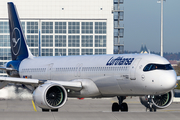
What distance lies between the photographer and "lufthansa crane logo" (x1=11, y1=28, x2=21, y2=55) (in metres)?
37.1

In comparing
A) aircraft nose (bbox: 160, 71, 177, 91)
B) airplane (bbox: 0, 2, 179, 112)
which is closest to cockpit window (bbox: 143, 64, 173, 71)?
airplane (bbox: 0, 2, 179, 112)

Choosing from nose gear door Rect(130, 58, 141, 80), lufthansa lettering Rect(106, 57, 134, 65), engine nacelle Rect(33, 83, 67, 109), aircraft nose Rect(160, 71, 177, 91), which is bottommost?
engine nacelle Rect(33, 83, 67, 109)

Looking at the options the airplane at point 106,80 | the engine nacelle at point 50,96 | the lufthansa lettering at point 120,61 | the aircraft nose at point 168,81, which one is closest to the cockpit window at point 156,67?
the airplane at point 106,80

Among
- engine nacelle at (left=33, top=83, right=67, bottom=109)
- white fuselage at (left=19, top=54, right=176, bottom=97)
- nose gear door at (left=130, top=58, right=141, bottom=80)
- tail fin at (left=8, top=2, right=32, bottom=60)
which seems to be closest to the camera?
white fuselage at (left=19, top=54, right=176, bottom=97)

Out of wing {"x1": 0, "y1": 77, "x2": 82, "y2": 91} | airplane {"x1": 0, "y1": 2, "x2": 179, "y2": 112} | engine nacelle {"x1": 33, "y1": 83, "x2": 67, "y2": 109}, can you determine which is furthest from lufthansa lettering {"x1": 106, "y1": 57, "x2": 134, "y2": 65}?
engine nacelle {"x1": 33, "y1": 83, "x2": 67, "y2": 109}

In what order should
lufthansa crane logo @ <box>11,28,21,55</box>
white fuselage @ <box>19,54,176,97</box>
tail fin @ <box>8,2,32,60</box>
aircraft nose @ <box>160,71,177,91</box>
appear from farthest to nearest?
1. lufthansa crane logo @ <box>11,28,21,55</box>
2. tail fin @ <box>8,2,32,60</box>
3. white fuselage @ <box>19,54,176,97</box>
4. aircraft nose @ <box>160,71,177,91</box>

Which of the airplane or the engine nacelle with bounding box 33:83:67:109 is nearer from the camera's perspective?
the airplane

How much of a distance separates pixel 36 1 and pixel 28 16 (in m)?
3.00

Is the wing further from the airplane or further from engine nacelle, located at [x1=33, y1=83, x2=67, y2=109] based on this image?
engine nacelle, located at [x1=33, y1=83, x2=67, y2=109]

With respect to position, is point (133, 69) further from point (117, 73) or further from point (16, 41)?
point (16, 41)

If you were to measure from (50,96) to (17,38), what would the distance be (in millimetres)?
14089

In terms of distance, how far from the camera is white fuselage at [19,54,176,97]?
22.5 meters

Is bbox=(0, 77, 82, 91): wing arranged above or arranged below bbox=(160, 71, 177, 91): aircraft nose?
below

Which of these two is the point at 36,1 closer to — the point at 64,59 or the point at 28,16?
the point at 28,16
